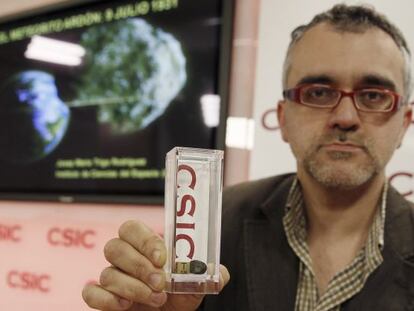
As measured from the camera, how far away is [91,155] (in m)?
2.09

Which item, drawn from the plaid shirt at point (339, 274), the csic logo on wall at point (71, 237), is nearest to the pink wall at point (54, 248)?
the csic logo on wall at point (71, 237)

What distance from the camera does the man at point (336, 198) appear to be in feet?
3.69

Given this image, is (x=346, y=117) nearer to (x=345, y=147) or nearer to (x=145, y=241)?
(x=345, y=147)

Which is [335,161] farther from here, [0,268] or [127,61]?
[0,268]

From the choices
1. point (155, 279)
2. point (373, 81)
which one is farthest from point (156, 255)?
point (373, 81)

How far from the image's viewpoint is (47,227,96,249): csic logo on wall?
6.87ft

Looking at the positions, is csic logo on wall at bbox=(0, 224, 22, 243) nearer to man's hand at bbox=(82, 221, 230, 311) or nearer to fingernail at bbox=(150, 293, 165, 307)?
man's hand at bbox=(82, 221, 230, 311)

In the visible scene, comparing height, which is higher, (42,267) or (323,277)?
(323,277)

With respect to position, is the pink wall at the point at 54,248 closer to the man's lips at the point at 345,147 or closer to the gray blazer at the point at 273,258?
the gray blazer at the point at 273,258

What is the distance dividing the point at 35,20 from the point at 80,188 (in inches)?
33.4

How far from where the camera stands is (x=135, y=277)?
819 mm

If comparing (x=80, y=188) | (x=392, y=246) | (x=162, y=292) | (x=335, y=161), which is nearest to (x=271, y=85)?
(x=335, y=161)

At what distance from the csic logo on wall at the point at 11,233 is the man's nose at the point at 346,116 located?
5.65 ft

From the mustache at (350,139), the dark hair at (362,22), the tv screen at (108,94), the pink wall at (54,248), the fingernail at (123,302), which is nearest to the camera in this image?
the fingernail at (123,302)
